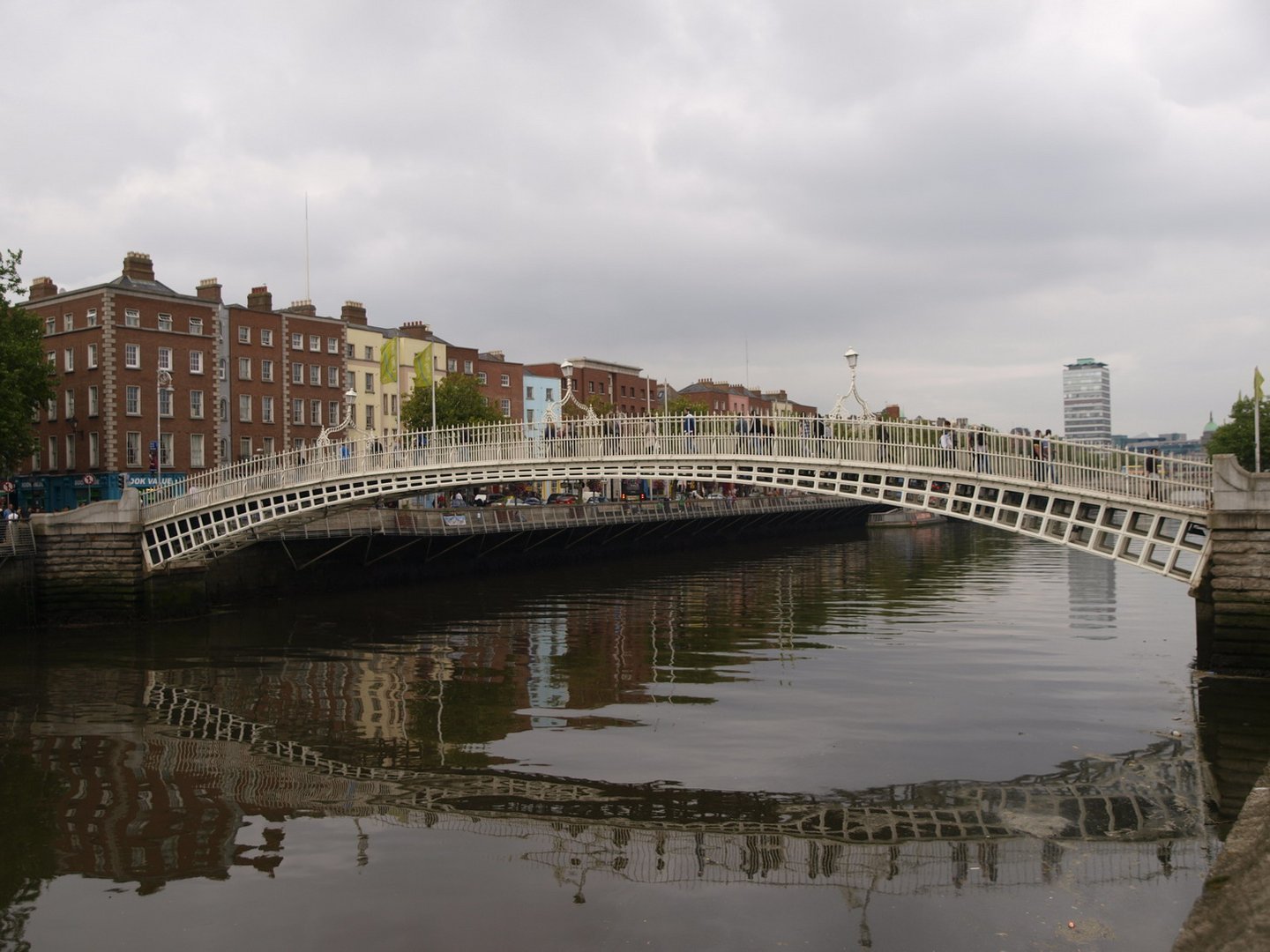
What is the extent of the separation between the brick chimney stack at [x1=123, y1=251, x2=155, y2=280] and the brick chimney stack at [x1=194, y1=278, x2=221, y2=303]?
244 centimetres

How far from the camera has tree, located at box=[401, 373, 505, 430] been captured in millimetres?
52156

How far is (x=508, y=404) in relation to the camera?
245 ft

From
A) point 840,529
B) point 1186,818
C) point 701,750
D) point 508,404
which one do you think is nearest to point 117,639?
point 701,750

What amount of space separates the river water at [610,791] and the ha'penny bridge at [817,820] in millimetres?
47

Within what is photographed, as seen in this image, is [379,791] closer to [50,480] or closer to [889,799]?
[889,799]

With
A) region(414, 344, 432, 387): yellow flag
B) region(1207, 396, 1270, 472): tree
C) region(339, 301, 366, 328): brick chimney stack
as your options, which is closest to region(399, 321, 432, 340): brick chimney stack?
region(339, 301, 366, 328): brick chimney stack

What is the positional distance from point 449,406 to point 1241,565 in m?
41.4

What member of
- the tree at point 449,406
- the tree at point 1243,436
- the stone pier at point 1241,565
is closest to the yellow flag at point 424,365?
the tree at point 449,406

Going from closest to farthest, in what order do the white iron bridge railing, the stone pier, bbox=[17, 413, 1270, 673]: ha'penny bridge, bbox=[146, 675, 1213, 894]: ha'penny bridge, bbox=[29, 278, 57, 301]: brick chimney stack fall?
1. bbox=[146, 675, 1213, 894]: ha'penny bridge
2. the stone pier
3. bbox=[17, 413, 1270, 673]: ha'penny bridge
4. the white iron bridge railing
5. bbox=[29, 278, 57, 301]: brick chimney stack

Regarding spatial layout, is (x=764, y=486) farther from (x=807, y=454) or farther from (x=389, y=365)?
(x=389, y=365)

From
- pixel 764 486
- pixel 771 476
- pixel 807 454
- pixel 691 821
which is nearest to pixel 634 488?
pixel 764 486

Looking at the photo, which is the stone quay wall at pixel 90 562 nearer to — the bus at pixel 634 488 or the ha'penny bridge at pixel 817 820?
the ha'penny bridge at pixel 817 820

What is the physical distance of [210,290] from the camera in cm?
5253

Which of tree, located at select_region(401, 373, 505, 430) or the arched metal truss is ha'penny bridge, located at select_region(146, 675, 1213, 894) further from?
A: tree, located at select_region(401, 373, 505, 430)
